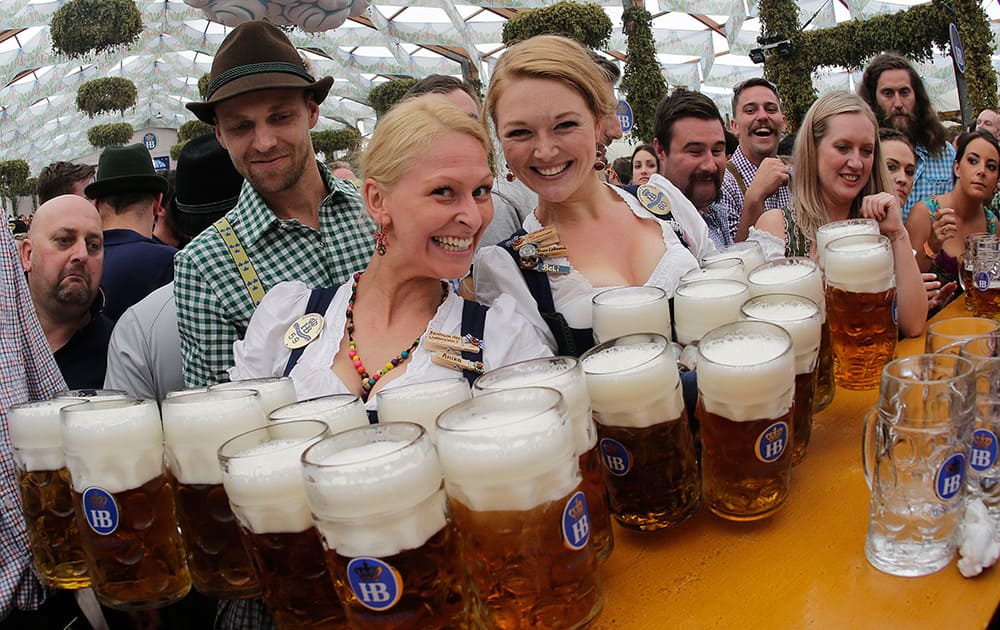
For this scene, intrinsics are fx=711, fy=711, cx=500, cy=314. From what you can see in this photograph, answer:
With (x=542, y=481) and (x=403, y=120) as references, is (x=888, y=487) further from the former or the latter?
(x=403, y=120)

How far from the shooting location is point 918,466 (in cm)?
77

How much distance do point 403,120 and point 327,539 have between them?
92 cm

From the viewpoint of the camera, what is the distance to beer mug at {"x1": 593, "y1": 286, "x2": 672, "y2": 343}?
3.52 feet

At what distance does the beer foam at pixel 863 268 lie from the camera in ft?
4.01

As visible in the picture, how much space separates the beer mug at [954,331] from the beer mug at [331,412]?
0.79 metres

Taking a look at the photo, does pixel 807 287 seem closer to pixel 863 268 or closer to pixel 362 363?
pixel 863 268

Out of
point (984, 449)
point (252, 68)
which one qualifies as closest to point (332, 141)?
point (252, 68)

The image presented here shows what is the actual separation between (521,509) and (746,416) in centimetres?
34

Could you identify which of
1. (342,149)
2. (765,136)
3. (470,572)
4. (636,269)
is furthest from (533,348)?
(342,149)

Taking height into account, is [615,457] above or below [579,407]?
below

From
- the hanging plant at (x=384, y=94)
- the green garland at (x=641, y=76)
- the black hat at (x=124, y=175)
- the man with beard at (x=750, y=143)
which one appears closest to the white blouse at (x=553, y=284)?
the man with beard at (x=750, y=143)

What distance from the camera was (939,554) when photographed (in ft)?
2.57

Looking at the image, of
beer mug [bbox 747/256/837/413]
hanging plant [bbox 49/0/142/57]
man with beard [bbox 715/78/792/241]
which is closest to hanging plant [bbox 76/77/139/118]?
hanging plant [bbox 49/0/142/57]

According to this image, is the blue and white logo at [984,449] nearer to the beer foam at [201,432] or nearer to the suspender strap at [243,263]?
the beer foam at [201,432]
